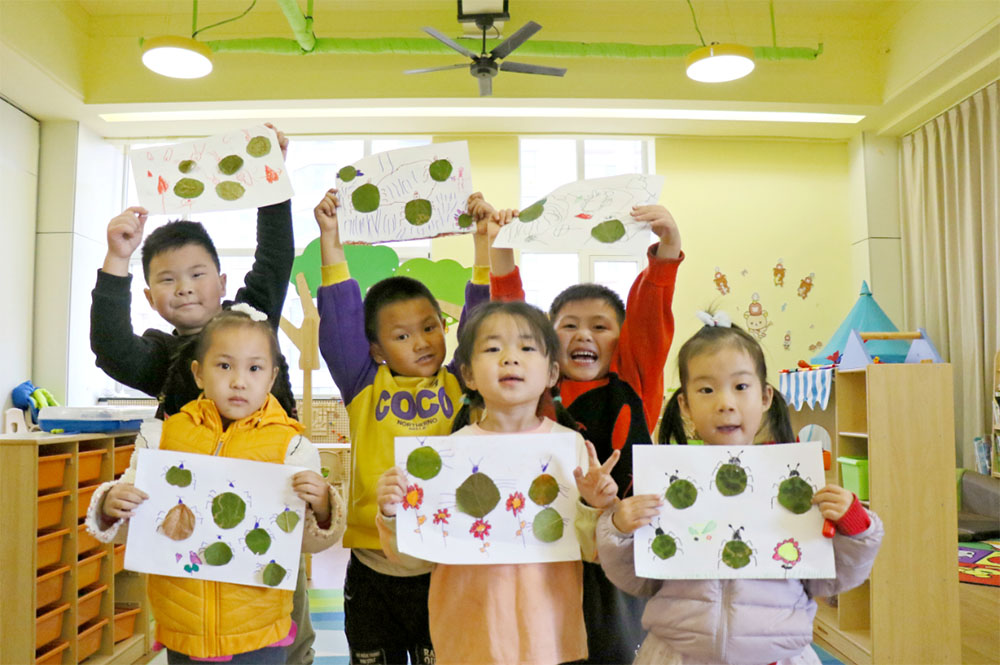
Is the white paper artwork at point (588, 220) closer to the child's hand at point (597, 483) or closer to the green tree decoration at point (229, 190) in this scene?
the child's hand at point (597, 483)

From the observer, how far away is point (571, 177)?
680cm

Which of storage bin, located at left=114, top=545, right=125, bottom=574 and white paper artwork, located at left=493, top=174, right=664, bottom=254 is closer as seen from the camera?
white paper artwork, located at left=493, top=174, right=664, bottom=254

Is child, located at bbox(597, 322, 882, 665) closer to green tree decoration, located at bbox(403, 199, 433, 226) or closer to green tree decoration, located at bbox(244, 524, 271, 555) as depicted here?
green tree decoration, located at bbox(244, 524, 271, 555)

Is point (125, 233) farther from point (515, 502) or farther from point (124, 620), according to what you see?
point (124, 620)

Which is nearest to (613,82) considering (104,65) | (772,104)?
(772,104)

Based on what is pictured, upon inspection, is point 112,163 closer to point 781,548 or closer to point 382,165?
point 382,165

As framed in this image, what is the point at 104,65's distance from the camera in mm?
5750

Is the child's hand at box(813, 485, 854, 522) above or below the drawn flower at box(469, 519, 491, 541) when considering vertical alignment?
above

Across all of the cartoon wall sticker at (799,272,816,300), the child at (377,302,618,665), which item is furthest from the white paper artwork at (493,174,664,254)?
the cartoon wall sticker at (799,272,816,300)

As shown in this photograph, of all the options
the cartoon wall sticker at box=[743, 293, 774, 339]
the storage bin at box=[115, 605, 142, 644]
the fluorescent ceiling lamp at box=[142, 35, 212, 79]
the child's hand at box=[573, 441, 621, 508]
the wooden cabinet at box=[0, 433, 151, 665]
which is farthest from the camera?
the cartoon wall sticker at box=[743, 293, 774, 339]

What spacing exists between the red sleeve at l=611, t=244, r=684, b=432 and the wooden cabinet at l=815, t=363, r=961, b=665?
1.62m

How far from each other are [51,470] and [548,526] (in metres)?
2.16

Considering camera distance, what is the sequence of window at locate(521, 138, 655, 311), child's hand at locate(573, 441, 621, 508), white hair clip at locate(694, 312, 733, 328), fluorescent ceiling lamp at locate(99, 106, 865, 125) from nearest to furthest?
1. child's hand at locate(573, 441, 621, 508)
2. white hair clip at locate(694, 312, 733, 328)
3. fluorescent ceiling lamp at locate(99, 106, 865, 125)
4. window at locate(521, 138, 655, 311)

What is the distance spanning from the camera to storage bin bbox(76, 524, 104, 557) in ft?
8.96
